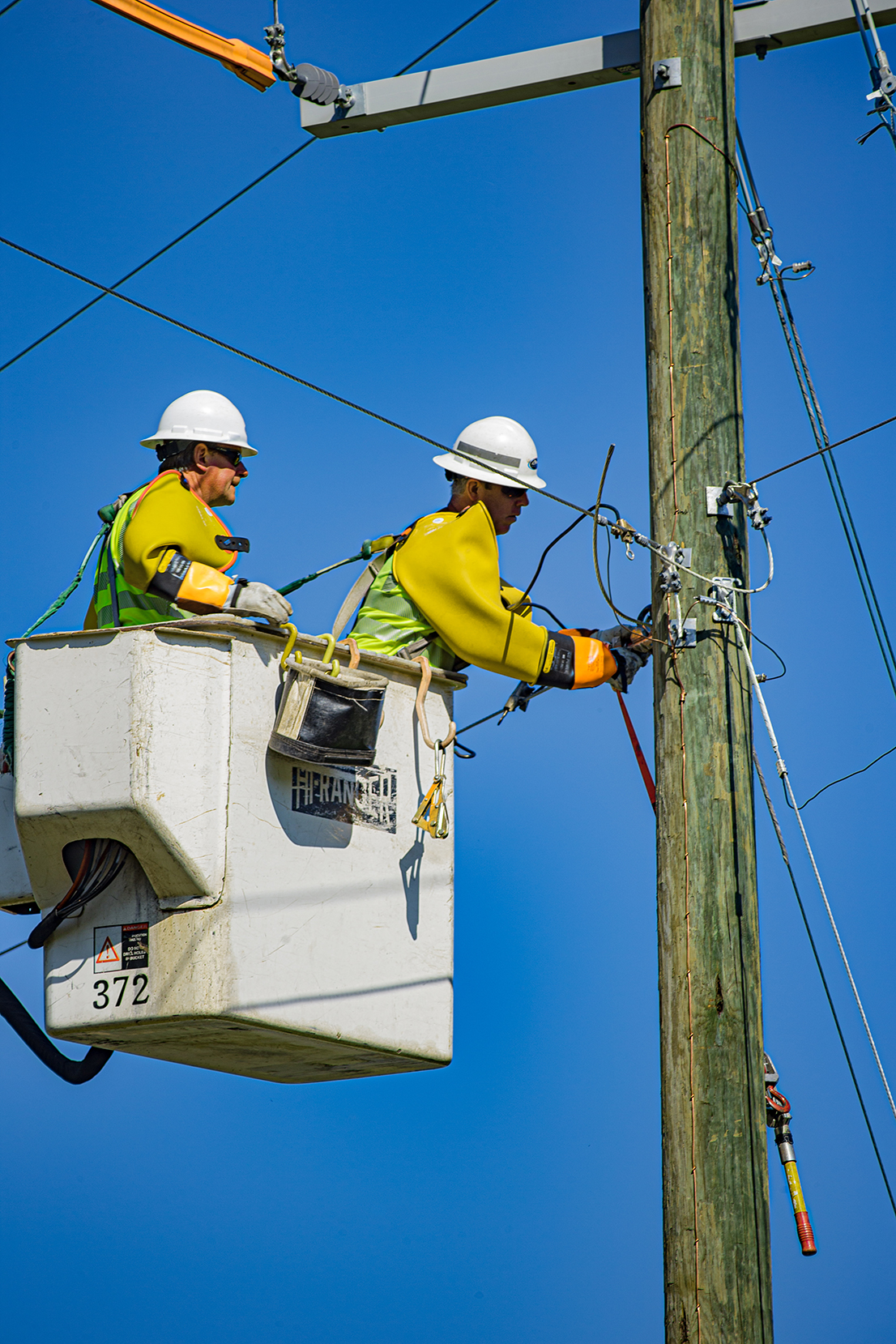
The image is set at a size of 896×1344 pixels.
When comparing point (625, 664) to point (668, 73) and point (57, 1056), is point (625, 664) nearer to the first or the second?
point (668, 73)

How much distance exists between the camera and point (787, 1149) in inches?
235

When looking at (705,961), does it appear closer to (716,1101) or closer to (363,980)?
(716,1101)

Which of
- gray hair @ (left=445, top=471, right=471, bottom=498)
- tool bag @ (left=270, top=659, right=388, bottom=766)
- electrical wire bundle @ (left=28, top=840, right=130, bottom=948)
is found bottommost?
electrical wire bundle @ (left=28, top=840, right=130, bottom=948)

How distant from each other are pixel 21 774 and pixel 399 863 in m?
1.31

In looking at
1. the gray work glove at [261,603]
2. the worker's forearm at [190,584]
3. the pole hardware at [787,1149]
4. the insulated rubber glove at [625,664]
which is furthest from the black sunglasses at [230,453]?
the pole hardware at [787,1149]


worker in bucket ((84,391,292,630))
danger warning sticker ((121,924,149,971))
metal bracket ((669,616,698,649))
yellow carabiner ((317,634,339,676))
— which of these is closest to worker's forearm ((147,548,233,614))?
worker in bucket ((84,391,292,630))

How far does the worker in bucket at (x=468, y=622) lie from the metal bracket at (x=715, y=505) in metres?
0.69

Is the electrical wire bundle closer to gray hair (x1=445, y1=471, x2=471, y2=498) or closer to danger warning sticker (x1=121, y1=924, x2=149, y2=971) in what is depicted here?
danger warning sticker (x1=121, y1=924, x2=149, y2=971)

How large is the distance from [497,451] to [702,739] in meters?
1.84

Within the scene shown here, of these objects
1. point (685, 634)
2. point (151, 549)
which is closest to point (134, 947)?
point (151, 549)

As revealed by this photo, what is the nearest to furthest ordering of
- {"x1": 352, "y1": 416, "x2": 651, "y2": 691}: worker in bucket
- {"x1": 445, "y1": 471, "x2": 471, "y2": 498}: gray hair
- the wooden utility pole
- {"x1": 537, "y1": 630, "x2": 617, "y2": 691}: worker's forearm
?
the wooden utility pole, {"x1": 352, "y1": 416, "x2": 651, "y2": 691}: worker in bucket, {"x1": 537, "y1": 630, "x2": 617, "y2": 691}: worker's forearm, {"x1": 445, "y1": 471, "x2": 471, "y2": 498}: gray hair

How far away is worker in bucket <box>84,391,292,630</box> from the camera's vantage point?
595 cm

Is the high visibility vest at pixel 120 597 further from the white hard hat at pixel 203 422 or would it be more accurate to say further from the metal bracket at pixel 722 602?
the metal bracket at pixel 722 602

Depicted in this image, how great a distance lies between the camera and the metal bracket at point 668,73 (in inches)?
243
